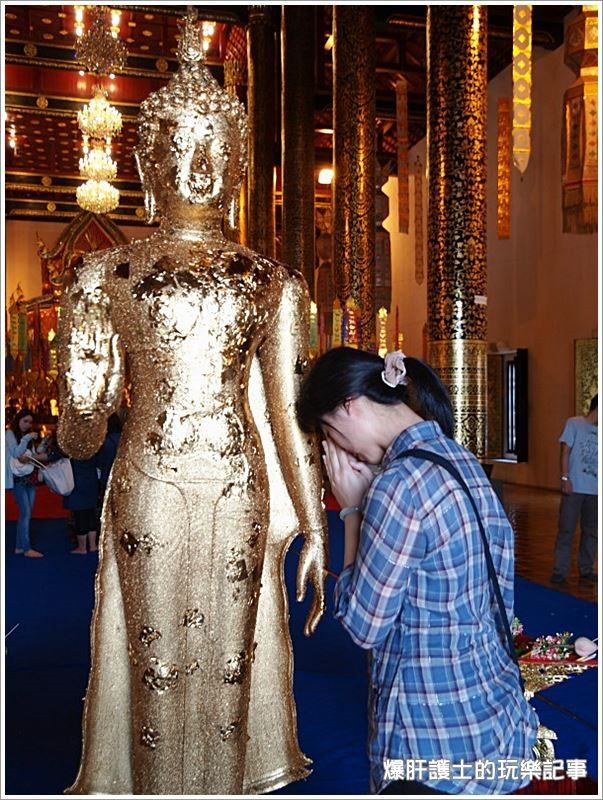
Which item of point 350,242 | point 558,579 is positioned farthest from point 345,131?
point 558,579

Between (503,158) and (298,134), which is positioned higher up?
(298,134)

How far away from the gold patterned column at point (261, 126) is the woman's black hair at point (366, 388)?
388 inches

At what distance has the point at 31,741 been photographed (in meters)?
2.82

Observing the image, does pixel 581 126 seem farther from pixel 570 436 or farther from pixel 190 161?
pixel 190 161

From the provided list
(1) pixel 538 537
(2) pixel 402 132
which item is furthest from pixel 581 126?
(2) pixel 402 132

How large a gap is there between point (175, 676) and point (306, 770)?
592 mm

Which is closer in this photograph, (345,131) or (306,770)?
(306,770)

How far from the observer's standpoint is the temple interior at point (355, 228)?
3.40 meters

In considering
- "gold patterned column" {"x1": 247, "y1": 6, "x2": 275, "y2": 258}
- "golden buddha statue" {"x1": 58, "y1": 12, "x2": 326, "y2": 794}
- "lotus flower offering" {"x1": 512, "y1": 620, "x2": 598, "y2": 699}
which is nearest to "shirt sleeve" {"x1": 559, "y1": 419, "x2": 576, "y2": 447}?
"lotus flower offering" {"x1": 512, "y1": 620, "x2": 598, "y2": 699}

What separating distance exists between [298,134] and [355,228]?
2.35 metres

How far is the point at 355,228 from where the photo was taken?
8.65 meters

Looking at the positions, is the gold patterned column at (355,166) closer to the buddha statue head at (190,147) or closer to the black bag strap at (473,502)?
the buddha statue head at (190,147)

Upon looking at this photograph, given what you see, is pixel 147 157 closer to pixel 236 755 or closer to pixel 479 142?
pixel 236 755

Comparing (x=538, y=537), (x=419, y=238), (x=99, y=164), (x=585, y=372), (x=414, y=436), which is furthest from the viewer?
(x=419, y=238)
